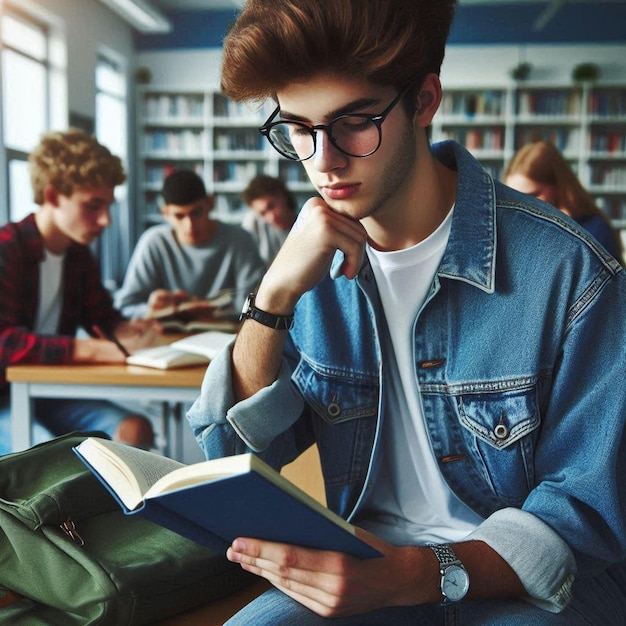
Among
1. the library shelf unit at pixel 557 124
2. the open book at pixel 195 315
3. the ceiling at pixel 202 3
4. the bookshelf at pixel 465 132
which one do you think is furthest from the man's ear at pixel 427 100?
the ceiling at pixel 202 3

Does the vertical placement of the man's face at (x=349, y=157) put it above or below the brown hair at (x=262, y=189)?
below

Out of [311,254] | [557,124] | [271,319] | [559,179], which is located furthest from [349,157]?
[557,124]

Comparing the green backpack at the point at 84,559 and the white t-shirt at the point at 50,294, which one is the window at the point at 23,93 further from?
the green backpack at the point at 84,559

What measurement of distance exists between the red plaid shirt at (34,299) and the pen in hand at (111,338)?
62mm

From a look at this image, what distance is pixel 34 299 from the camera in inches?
95.2

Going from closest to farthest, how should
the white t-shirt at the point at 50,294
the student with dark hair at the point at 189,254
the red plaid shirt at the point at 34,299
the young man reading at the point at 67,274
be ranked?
1. the red plaid shirt at the point at 34,299
2. the young man reading at the point at 67,274
3. the white t-shirt at the point at 50,294
4. the student with dark hair at the point at 189,254

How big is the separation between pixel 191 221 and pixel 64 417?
5.22ft

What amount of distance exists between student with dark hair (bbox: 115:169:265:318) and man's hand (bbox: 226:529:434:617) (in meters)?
2.75

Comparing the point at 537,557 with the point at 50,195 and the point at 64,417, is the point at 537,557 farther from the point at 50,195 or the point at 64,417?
the point at 50,195

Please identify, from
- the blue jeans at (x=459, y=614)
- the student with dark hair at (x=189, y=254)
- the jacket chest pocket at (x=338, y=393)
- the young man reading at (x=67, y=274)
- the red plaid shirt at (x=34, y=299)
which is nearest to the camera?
the blue jeans at (x=459, y=614)

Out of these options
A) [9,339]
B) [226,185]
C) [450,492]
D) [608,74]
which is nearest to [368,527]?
[450,492]

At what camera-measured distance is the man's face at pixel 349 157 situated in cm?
100

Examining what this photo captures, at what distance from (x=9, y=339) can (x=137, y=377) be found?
415mm

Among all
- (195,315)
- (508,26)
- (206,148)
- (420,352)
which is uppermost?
(508,26)
